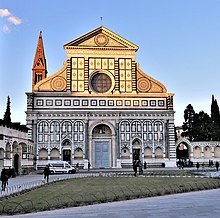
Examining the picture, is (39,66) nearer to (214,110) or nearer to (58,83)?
(58,83)

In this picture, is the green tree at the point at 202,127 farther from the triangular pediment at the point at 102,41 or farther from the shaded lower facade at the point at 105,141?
the triangular pediment at the point at 102,41

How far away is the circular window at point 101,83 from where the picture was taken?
A: 162ft

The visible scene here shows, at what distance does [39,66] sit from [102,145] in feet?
62.3

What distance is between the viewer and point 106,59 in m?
49.9

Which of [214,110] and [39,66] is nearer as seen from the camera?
[39,66]

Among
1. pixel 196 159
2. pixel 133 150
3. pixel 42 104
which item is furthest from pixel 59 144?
pixel 196 159

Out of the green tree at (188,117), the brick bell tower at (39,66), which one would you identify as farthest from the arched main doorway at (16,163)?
the green tree at (188,117)

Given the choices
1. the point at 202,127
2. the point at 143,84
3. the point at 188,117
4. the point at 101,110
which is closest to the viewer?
the point at 101,110

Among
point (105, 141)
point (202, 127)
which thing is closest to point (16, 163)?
point (105, 141)

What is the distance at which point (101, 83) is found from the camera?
4969 centimetres

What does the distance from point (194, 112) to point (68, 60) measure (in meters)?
29.6

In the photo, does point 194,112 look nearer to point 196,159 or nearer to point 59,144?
point 196,159

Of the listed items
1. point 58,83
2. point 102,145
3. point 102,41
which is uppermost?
point 102,41

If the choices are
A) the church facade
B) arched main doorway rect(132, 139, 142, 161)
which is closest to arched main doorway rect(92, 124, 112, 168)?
the church facade
